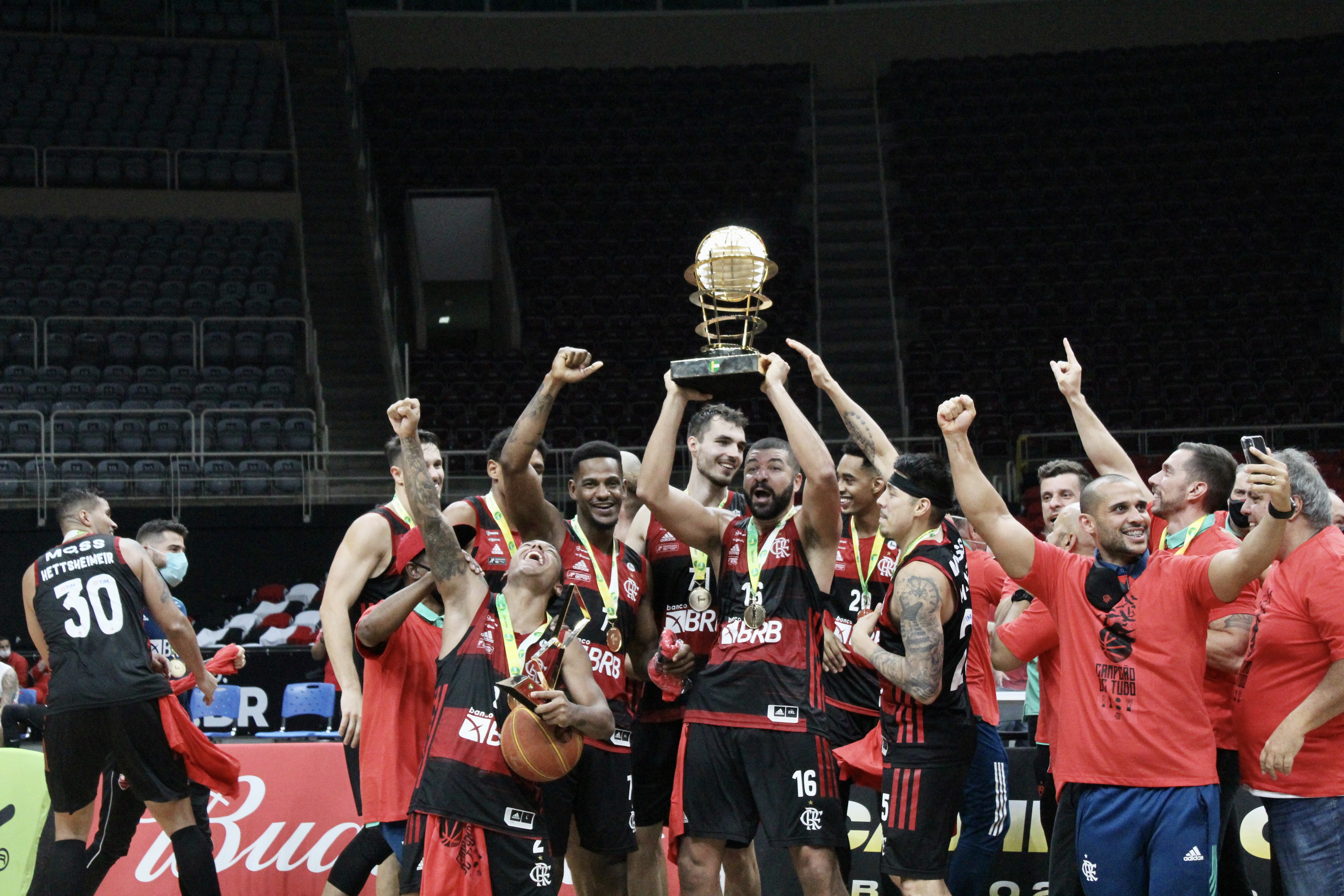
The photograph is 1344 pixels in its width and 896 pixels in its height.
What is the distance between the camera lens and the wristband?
415cm

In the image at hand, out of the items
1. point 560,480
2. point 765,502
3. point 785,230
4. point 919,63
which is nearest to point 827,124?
point 919,63

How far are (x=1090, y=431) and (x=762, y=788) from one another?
2.06m

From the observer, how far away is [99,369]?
17156 mm

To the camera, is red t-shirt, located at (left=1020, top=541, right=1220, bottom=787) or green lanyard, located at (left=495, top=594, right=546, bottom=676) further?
green lanyard, located at (left=495, top=594, right=546, bottom=676)

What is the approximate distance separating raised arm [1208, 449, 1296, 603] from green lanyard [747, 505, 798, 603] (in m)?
1.69

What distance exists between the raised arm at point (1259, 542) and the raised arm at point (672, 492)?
1994mm

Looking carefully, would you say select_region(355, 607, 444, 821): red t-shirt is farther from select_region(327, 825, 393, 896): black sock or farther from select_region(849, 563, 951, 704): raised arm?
select_region(849, 563, 951, 704): raised arm

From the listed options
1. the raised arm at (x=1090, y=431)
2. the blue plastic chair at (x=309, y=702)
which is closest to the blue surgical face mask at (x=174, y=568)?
the blue plastic chair at (x=309, y=702)

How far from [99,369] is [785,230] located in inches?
410

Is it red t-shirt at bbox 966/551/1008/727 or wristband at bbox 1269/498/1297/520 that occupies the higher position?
wristband at bbox 1269/498/1297/520

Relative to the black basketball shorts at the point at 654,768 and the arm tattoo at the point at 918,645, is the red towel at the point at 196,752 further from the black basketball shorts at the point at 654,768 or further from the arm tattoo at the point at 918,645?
the arm tattoo at the point at 918,645

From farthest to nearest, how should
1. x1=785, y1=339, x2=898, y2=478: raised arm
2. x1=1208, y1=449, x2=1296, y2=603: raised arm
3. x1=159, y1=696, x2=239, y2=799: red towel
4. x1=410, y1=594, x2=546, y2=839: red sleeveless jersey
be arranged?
x1=159, y1=696, x2=239, y2=799: red towel → x1=785, y1=339, x2=898, y2=478: raised arm → x1=410, y1=594, x2=546, y2=839: red sleeveless jersey → x1=1208, y1=449, x2=1296, y2=603: raised arm

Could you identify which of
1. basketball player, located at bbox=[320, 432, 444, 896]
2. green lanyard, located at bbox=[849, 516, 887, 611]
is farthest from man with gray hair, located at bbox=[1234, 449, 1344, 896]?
basketball player, located at bbox=[320, 432, 444, 896]

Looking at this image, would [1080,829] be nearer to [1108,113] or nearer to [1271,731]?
[1271,731]
